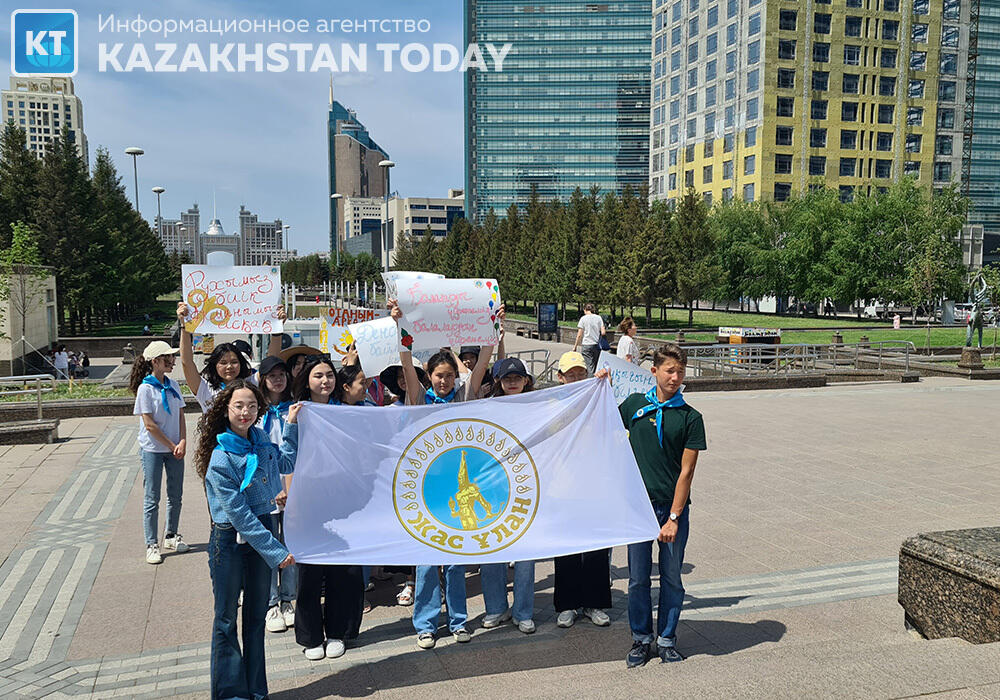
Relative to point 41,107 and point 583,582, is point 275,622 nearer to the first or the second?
point 583,582

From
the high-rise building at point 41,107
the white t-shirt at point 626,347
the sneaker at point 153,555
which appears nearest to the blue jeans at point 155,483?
the sneaker at point 153,555

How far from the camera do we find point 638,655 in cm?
500

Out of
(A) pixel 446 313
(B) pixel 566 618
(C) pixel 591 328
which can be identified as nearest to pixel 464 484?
(B) pixel 566 618

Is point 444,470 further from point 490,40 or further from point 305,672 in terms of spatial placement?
point 490,40

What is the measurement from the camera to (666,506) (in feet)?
16.9

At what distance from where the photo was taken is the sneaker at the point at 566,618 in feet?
18.8

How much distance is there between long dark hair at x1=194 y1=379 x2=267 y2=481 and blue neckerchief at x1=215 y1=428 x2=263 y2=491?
2.0 inches

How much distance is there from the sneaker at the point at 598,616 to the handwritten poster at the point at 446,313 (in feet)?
8.32

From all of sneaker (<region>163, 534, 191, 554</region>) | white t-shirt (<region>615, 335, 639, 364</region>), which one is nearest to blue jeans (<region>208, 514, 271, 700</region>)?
sneaker (<region>163, 534, 191, 554</region>)

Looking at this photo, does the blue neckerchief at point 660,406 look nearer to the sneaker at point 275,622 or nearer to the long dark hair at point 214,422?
the long dark hair at point 214,422

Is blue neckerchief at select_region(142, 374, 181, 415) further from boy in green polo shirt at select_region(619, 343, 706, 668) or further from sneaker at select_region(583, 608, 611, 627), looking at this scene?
boy in green polo shirt at select_region(619, 343, 706, 668)

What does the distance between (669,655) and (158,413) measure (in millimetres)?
5045

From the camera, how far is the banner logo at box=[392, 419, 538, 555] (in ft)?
16.6

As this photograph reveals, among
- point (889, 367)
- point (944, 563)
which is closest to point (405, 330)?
point (944, 563)
